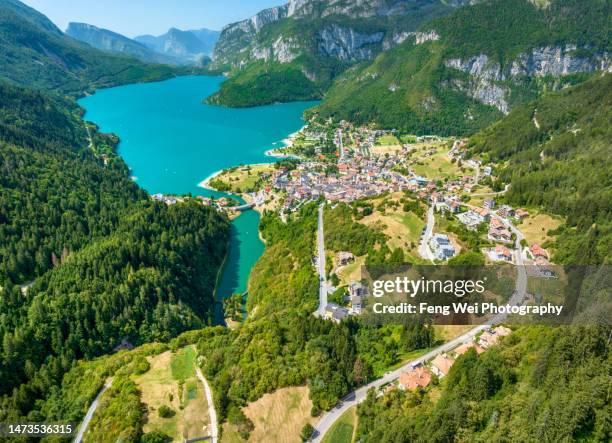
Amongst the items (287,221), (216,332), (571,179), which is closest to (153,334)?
(216,332)

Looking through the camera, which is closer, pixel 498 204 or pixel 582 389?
pixel 582 389

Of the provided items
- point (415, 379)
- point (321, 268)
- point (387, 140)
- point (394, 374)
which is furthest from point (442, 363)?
point (387, 140)

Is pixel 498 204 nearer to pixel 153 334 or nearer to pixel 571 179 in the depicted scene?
pixel 571 179

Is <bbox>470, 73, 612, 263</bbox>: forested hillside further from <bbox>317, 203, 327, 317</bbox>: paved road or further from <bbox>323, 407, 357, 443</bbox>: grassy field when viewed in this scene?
<bbox>323, 407, 357, 443</bbox>: grassy field

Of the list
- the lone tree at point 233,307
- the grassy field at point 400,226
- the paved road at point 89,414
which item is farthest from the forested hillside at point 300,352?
the grassy field at point 400,226

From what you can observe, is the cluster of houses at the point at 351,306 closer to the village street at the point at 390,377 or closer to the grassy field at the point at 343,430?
the village street at the point at 390,377
